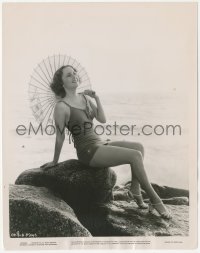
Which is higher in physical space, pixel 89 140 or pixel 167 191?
pixel 89 140

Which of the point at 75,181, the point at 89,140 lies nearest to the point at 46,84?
the point at 89,140

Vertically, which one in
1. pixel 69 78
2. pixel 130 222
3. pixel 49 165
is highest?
pixel 69 78

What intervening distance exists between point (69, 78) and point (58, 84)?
48 millimetres

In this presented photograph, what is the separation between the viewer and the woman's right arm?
1632 mm

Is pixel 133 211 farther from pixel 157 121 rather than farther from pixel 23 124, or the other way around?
pixel 23 124

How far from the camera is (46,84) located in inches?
65.0

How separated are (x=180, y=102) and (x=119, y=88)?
240mm

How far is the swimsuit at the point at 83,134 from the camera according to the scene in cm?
162

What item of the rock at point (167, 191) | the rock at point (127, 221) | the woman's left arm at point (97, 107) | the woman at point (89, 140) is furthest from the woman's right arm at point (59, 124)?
the rock at point (167, 191)

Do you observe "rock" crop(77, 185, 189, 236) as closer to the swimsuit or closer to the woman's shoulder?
the swimsuit

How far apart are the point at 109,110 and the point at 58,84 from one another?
217 mm

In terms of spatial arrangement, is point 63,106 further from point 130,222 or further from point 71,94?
point 130,222

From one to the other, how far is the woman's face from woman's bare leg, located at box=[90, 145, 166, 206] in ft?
0.86

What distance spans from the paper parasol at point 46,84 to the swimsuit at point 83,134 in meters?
0.07
